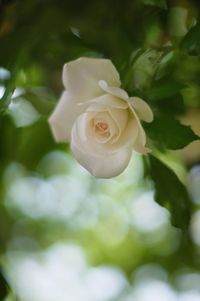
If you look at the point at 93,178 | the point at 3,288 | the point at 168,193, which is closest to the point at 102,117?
the point at 168,193

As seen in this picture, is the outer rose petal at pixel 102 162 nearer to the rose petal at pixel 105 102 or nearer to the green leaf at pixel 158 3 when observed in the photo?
the rose petal at pixel 105 102

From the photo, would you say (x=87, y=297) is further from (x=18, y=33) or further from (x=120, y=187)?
(x=18, y=33)

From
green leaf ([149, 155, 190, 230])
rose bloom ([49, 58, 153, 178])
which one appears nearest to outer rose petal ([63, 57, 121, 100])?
rose bloom ([49, 58, 153, 178])

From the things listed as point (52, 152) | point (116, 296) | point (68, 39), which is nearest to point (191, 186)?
point (52, 152)

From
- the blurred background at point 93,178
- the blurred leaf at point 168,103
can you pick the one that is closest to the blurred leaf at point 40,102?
the blurred background at point 93,178

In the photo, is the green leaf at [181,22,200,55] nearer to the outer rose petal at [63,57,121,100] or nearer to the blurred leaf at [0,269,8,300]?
the outer rose petal at [63,57,121,100]
